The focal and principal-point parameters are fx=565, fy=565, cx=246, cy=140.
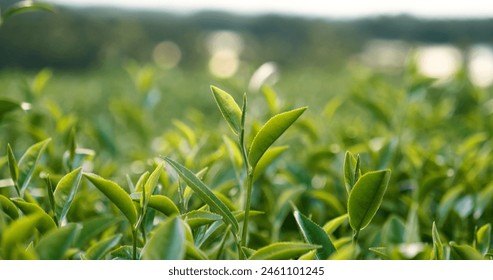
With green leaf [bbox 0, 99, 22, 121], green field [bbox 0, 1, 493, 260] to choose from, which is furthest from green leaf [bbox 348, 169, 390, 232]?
green leaf [bbox 0, 99, 22, 121]

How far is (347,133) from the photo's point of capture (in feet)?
6.47

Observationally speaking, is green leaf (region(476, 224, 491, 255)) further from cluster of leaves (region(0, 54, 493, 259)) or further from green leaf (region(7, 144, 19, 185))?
green leaf (region(7, 144, 19, 185))

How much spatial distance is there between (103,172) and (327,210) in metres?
0.58

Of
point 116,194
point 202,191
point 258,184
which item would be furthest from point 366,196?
point 258,184

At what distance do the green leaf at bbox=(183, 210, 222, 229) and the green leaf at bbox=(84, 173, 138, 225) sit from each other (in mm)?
77

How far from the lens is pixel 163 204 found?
0.85m

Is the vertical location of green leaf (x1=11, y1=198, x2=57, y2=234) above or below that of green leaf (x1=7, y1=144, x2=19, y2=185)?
below

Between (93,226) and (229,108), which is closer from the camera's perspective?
(229,108)

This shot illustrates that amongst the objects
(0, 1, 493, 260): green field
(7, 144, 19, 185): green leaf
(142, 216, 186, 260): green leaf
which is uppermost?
(142, 216, 186, 260): green leaf

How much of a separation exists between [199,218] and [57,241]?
0.70ft

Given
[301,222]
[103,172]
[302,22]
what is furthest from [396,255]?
[302,22]

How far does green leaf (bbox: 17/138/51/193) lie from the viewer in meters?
0.94

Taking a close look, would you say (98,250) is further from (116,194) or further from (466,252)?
(466,252)
